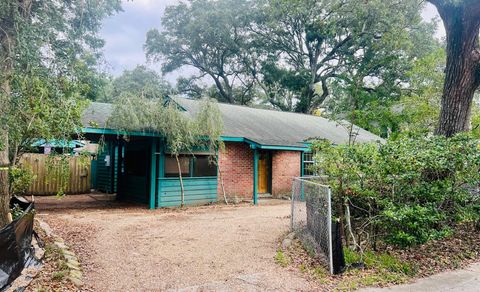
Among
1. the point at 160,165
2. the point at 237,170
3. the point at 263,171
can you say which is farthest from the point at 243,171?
the point at 160,165

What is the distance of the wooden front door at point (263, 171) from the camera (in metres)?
15.7

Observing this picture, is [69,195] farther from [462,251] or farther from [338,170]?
[462,251]

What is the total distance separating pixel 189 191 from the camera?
12.7 m

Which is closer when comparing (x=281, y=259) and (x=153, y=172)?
(x=281, y=259)

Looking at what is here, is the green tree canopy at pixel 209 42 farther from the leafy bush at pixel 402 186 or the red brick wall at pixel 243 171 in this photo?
the leafy bush at pixel 402 186

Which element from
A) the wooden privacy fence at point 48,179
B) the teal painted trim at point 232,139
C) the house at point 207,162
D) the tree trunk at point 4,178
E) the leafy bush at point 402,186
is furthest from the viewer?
the wooden privacy fence at point 48,179

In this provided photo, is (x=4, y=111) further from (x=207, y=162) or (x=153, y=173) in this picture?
(x=207, y=162)

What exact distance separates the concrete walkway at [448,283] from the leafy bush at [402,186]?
1.99 ft

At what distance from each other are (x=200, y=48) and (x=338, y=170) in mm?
28635

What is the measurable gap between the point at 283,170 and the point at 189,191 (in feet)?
16.5

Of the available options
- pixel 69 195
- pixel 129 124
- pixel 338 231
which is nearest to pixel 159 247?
pixel 338 231

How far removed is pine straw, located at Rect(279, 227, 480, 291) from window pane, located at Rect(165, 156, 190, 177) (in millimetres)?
6325

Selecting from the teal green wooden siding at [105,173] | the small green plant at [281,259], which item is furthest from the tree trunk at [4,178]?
the teal green wooden siding at [105,173]

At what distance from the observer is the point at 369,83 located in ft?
80.6
